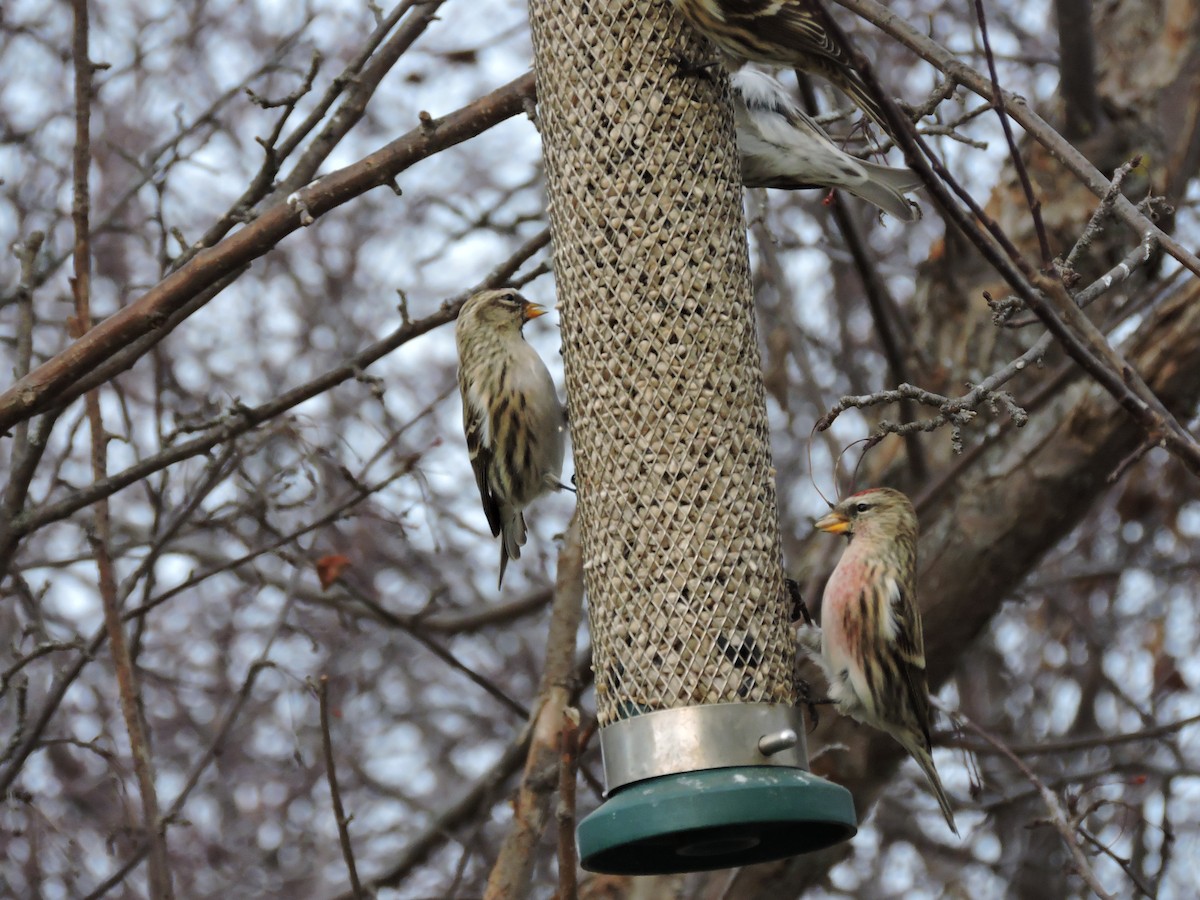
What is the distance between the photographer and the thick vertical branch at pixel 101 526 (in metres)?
4.11

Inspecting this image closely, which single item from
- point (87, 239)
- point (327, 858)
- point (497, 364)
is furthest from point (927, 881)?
point (87, 239)

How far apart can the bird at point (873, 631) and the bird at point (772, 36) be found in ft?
4.06

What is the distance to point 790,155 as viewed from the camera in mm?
4418

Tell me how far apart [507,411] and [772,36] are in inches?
70.3

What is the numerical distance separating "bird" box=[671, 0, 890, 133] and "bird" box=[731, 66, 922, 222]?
1.11ft

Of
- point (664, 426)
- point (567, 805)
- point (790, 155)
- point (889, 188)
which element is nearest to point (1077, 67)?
point (889, 188)

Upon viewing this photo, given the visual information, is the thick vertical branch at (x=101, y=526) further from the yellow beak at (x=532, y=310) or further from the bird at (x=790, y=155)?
the bird at (x=790, y=155)

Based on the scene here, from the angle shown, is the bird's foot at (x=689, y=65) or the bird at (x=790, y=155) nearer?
the bird's foot at (x=689, y=65)

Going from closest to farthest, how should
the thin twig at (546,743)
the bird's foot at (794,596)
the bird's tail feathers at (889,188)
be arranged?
the bird's foot at (794,596) → the thin twig at (546,743) → the bird's tail feathers at (889,188)

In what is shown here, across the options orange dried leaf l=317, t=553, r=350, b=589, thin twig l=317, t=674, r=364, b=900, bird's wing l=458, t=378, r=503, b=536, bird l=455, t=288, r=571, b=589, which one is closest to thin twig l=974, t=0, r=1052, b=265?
thin twig l=317, t=674, r=364, b=900

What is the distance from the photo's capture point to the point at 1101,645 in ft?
27.6

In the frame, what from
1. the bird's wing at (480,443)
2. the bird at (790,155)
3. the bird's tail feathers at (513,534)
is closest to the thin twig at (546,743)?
the bird's tail feathers at (513,534)

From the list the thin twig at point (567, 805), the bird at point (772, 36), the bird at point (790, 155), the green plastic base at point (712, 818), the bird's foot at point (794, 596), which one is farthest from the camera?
the bird at point (790, 155)

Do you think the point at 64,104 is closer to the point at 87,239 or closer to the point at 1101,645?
the point at 87,239
